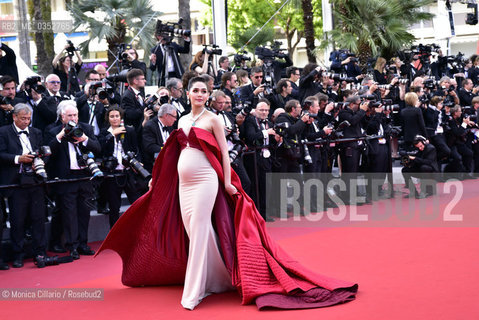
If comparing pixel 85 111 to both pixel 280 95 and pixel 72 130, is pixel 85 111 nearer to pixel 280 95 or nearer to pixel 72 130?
pixel 72 130

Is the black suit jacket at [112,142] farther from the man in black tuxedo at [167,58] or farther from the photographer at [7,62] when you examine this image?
the man in black tuxedo at [167,58]

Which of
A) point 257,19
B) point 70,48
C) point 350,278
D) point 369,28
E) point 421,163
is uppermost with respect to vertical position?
point 257,19

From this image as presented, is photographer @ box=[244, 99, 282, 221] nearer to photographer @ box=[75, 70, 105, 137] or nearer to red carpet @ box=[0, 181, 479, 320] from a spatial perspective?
red carpet @ box=[0, 181, 479, 320]

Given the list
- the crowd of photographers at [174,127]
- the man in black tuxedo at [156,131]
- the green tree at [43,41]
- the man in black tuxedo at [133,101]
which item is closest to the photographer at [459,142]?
the crowd of photographers at [174,127]

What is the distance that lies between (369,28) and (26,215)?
1250 centimetres

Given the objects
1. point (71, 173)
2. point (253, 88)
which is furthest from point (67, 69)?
point (253, 88)

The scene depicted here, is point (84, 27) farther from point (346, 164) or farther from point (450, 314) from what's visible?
point (450, 314)

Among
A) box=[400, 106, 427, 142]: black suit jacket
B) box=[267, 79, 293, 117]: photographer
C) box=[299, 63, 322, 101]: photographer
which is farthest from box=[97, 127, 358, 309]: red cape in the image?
box=[400, 106, 427, 142]: black suit jacket

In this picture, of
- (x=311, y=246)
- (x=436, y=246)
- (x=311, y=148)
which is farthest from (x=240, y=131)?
(x=436, y=246)

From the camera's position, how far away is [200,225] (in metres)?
6.24

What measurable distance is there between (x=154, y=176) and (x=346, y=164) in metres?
6.11

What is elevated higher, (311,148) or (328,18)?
(328,18)

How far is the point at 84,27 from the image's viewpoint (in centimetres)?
2419

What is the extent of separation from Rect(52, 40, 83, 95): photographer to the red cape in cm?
444
